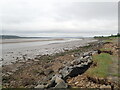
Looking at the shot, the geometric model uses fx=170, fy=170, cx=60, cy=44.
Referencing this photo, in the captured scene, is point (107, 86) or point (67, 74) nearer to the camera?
point (107, 86)

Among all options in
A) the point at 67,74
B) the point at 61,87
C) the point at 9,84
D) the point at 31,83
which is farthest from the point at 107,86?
the point at 9,84

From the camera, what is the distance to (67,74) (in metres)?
13.7

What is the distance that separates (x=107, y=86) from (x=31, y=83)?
6527 mm

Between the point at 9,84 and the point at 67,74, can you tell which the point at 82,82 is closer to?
the point at 67,74

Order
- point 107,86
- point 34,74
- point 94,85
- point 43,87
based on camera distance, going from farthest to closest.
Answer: point 34,74 < point 43,87 < point 94,85 < point 107,86

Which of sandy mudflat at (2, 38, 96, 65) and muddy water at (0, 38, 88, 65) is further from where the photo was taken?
muddy water at (0, 38, 88, 65)

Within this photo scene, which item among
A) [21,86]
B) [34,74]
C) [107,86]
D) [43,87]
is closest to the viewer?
[107,86]

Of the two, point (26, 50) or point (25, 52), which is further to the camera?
point (26, 50)

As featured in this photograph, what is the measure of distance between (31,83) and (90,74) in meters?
4.99

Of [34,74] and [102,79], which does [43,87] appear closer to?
[102,79]

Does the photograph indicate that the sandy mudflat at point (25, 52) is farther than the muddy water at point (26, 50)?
No

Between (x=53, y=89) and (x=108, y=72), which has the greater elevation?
(x=108, y=72)

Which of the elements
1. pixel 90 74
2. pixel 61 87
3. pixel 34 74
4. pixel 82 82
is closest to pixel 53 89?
pixel 61 87

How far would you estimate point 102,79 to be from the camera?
11.2 meters
